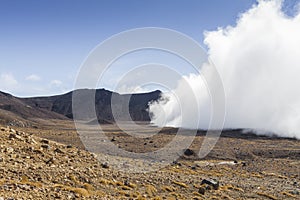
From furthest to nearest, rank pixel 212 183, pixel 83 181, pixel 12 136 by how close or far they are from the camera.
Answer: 1. pixel 212 183
2. pixel 12 136
3. pixel 83 181

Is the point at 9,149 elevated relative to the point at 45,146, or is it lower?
lower

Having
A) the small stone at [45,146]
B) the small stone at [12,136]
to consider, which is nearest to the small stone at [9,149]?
the small stone at [12,136]

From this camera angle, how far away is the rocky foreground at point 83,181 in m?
11.5

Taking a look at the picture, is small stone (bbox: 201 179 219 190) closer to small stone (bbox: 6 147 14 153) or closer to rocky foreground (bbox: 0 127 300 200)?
rocky foreground (bbox: 0 127 300 200)

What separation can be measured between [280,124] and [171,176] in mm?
65958

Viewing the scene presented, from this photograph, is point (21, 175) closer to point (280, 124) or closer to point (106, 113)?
point (280, 124)

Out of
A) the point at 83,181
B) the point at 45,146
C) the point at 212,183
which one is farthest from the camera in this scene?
the point at 212,183

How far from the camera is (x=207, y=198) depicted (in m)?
16.2

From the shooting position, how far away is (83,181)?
1371 centimetres

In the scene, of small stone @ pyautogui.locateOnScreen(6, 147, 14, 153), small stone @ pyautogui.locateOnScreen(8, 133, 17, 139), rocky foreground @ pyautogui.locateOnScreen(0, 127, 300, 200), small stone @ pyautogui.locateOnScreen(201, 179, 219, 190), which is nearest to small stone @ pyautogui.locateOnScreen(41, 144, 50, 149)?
rocky foreground @ pyautogui.locateOnScreen(0, 127, 300, 200)

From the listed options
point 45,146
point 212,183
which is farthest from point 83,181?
point 212,183

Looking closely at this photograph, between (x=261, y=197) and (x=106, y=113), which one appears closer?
(x=261, y=197)

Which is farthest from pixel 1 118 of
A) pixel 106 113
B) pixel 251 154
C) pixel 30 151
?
pixel 106 113

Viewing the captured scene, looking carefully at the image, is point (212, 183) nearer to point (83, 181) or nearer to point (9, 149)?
point (83, 181)
